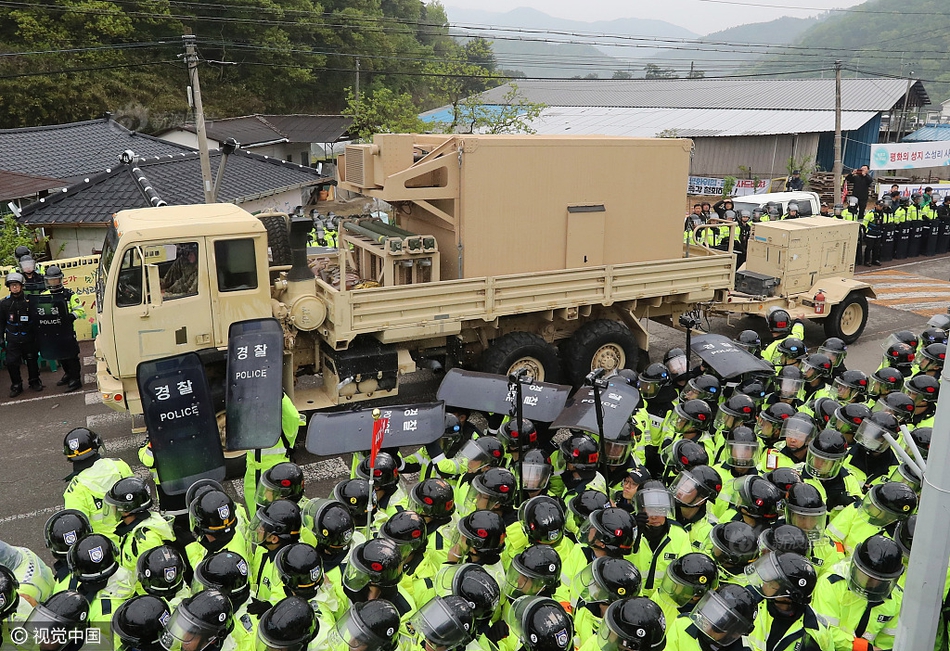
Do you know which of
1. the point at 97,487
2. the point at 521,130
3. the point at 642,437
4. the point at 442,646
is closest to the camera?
the point at 442,646

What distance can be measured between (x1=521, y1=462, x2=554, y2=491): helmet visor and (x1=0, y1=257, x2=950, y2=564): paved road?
123 inches

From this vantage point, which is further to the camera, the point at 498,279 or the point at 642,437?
the point at 498,279

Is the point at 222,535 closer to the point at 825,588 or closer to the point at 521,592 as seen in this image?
the point at 521,592

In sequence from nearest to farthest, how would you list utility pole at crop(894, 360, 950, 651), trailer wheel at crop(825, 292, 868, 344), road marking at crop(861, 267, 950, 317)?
→ 1. utility pole at crop(894, 360, 950, 651)
2. trailer wheel at crop(825, 292, 868, 344)
3. road marking at crop(861, 267, 950, 317)

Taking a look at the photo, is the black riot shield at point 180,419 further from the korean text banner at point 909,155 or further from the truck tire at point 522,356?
the korean text banner at point 909,155

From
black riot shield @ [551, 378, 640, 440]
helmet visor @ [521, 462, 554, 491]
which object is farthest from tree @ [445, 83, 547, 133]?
helmet visor @ [521, 462, 554, 491]

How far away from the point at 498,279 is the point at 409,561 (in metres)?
4.85

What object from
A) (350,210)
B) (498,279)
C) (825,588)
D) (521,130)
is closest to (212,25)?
(350,210)

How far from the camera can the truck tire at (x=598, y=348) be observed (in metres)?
9.43

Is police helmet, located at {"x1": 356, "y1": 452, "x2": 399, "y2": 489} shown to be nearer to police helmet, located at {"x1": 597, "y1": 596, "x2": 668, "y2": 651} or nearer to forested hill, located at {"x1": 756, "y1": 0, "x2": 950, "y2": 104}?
police helmet, located at {"x1": 597, "y1": 596, "x2": 668, "y2": 651}

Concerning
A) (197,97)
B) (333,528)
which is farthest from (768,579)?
(197,97)

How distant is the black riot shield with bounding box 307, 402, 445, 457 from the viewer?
5711 millimetres

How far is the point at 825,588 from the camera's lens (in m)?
3.97

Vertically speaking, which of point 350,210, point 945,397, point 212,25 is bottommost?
point 350,210
